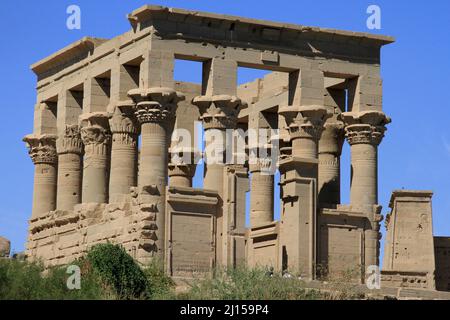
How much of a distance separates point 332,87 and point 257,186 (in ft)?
16.4

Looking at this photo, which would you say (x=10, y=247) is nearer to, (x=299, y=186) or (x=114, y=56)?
(x=114, y=56)

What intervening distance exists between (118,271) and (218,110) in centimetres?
861

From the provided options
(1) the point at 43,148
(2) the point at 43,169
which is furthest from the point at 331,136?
(2) the point at 43,169

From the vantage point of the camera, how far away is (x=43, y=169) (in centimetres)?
6350

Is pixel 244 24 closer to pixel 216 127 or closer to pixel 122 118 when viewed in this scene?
pixel 216 127

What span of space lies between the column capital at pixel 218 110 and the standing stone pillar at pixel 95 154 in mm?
4366

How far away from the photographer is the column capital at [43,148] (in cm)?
6303

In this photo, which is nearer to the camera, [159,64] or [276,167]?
[159,64]

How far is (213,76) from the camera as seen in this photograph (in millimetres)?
55562

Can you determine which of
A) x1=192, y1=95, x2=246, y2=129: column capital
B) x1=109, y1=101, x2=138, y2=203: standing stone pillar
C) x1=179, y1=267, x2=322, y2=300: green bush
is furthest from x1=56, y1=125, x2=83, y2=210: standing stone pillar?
x1=179, y1=267, x2=322, y2=300: green bush

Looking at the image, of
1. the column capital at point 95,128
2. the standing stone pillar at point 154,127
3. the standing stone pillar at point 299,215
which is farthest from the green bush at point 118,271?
the column capital at point 95,128
